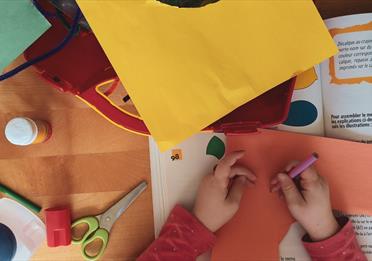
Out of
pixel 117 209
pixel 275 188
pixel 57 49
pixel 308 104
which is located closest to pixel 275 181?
pixel 275 188

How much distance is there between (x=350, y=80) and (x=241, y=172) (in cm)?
19

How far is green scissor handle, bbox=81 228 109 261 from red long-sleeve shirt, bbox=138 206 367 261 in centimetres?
5

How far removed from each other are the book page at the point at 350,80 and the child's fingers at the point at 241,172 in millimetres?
124

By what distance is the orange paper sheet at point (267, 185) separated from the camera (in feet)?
1.76

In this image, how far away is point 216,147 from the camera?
0.55 metres

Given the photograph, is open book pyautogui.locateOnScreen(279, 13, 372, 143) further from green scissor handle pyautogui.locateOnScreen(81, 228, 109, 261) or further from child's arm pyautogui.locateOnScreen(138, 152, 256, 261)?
green scissor handle pyautogui.locateOnScreen(81, 228, 109, 261)

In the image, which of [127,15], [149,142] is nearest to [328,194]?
[149,142]

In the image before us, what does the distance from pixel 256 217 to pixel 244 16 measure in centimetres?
28

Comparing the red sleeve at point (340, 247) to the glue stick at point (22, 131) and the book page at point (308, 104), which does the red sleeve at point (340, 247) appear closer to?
the book page at point (308, 104)

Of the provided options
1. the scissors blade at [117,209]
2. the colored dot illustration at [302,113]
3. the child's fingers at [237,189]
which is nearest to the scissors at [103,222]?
the scissors blade at [117,209]

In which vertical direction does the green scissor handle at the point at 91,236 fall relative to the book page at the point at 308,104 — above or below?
below

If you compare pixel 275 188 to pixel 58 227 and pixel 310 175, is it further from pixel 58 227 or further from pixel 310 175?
pixel 58 227

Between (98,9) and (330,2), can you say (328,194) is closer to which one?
(330,2)

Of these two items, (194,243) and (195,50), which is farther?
(194,243)
